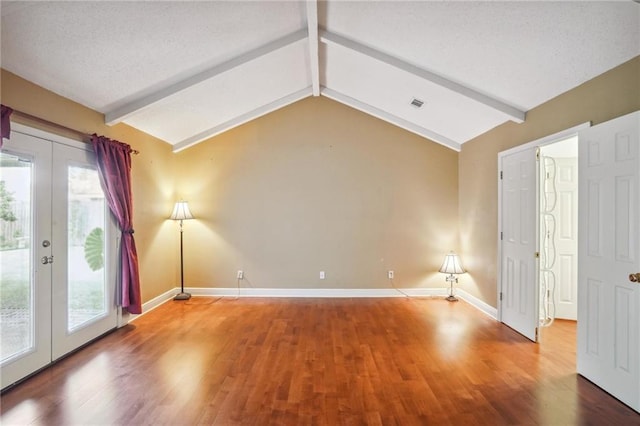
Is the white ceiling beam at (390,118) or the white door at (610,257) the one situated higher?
the white ceiling beam at (390,118)

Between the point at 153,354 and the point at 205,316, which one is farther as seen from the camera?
the point at 205,316

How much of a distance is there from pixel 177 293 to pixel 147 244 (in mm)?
1174

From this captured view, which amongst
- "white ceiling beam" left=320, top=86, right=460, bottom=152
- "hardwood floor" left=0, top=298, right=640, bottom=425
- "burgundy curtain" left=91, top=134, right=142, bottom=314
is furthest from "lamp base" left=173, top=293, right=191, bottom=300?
"white ceiling beam" left=320, top=86, right=460, bottom=152

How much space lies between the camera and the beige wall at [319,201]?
5.21m

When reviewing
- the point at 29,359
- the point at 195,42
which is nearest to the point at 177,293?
the point at 29,359

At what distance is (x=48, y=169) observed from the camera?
285 cm

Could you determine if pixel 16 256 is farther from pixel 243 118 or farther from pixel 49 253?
pixel 243 118

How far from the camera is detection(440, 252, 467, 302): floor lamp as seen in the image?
4.90m

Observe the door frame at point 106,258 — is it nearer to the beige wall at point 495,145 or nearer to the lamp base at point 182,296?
the lamp base at point 182,296

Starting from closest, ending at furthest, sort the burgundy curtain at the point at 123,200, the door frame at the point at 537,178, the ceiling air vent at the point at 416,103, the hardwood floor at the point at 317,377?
the hardwood floor at the point at 317,377
the door frame at the point at 537,178
the burgundy curtain at the point at 123,200
the ceiling air vent at the point at 416,103

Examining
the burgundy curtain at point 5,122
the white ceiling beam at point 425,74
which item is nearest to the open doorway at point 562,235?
the white ceiling beam at point 425,74

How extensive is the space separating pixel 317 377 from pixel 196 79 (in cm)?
325

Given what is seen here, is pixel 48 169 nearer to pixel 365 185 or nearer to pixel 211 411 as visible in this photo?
pixel 211 411

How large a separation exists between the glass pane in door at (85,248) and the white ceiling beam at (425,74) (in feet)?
9.63
